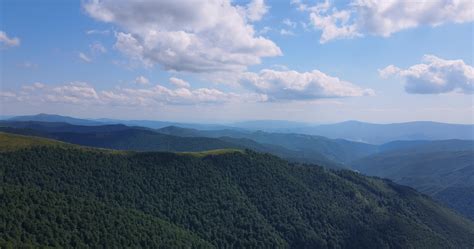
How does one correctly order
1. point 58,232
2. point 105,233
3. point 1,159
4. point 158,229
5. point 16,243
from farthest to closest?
point 1,159
point 158,229
point 105,233
point 58,232
point 16,243

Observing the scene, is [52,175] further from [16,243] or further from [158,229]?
[16,243]

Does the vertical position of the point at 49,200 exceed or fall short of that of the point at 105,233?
it exceeds it

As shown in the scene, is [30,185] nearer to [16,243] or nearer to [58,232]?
[58,232]

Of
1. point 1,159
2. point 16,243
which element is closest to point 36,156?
point 1,159

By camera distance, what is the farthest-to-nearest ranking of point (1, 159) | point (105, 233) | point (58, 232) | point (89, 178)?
point (89, 178)
point (1, 159)
point (105, 233)
point (58, 232)

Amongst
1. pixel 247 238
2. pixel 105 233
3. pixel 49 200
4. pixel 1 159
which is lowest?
pixel 247 238

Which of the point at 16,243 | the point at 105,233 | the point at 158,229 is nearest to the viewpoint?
the point at 16,243

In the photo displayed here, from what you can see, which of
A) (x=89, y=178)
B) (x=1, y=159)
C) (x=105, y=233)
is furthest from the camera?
(x=89, y=178)

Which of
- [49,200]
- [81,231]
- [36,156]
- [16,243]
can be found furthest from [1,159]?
[16,243]

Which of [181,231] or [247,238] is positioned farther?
[247,238]
